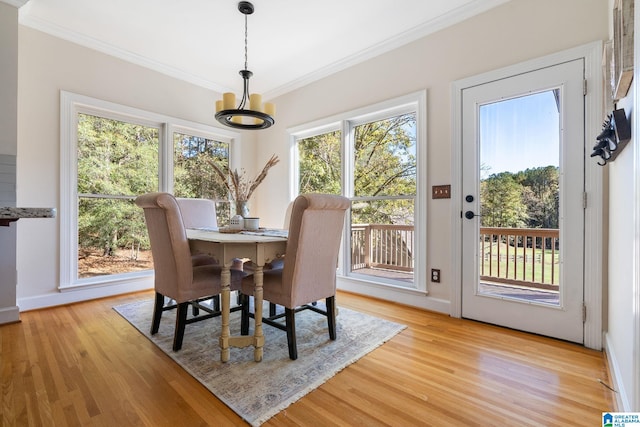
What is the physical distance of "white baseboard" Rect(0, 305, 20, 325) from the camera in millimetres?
2451

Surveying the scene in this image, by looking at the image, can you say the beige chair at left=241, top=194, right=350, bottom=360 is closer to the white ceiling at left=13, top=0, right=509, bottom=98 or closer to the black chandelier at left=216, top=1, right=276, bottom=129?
the black chandelier at left=216, top=1, right=276, bottom=129

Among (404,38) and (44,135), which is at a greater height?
(404,38)

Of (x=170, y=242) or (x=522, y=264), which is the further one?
(x=522, y=264)

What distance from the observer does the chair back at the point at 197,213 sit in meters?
3.05

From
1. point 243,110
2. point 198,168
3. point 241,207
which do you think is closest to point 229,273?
point 241,207

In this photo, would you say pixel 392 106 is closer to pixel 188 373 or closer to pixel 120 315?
pixel 188 373

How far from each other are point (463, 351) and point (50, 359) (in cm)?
263

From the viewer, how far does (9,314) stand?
8.13 ft

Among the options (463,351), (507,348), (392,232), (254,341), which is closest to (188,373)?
(254,341)

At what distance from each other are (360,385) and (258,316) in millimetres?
716

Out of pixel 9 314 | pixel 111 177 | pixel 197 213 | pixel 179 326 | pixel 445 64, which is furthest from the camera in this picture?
pixel 111 177

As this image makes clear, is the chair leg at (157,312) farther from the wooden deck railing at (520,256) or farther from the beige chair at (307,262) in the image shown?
the wooden deck railing at (520,256)

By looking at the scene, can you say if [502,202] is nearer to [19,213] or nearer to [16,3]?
[19,213]

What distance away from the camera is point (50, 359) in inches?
72.5
